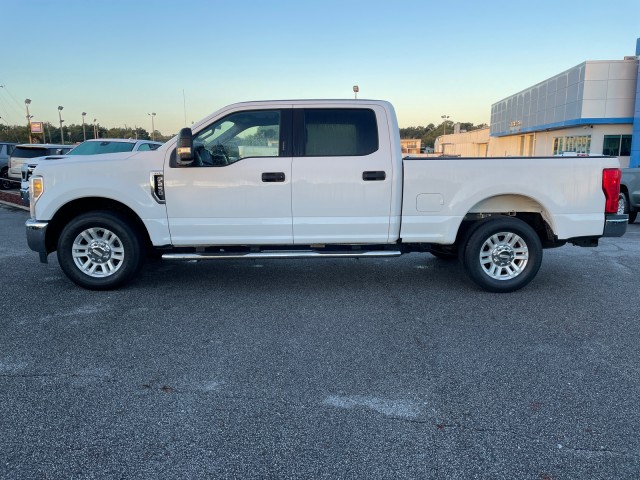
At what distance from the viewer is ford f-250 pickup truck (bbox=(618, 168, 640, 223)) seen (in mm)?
12188

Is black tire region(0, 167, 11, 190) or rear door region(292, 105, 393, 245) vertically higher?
rear door region(292, 105, 393, 245)

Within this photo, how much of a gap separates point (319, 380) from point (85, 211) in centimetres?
395

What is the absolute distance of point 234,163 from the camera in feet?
19.6

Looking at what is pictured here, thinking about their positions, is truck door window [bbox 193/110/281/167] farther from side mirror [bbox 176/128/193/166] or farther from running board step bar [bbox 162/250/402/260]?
running board step bar [bbox 162/250/402/260]

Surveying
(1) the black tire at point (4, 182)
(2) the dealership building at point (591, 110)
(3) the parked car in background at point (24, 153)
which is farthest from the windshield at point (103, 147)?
(2) the dealership building at point (591, 110)

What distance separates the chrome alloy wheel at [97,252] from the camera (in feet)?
20.3

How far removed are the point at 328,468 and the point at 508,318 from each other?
124 inches

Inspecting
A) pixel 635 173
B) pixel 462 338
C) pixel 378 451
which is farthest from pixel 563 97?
pixel 378 451

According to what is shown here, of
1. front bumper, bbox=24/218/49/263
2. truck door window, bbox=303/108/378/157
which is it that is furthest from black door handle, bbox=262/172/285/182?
front bumper, bbox=24/218/49/263

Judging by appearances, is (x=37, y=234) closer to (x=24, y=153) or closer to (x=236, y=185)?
(x=236, y=185)

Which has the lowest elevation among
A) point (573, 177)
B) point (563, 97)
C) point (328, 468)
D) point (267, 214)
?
point (328, 468)

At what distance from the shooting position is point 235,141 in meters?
6.03

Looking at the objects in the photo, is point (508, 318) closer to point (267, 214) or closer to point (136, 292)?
point (267, 214)

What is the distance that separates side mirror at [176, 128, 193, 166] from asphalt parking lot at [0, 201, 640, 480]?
1571mm
